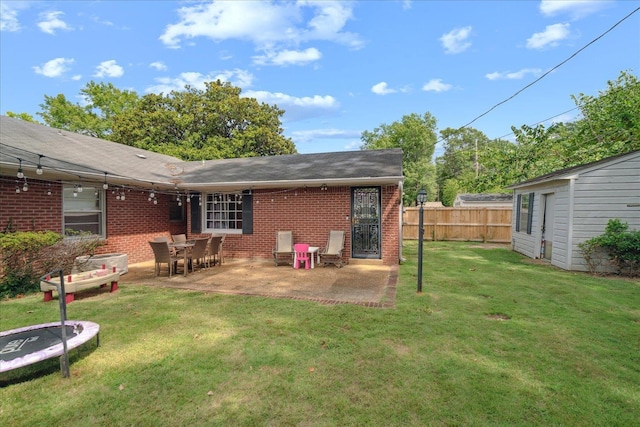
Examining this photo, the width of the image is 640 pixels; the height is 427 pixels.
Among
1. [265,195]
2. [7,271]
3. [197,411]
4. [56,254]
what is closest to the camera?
[197,411]

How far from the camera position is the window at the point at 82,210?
8.11 metres

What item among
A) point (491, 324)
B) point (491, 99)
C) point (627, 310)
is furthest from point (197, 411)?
point (491, 99)

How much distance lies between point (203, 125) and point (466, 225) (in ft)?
71.9

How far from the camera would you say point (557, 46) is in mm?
9727

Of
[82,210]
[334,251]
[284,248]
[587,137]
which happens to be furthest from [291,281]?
[587,137]

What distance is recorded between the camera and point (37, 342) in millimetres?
3623

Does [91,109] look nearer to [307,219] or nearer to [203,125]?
[203,125]

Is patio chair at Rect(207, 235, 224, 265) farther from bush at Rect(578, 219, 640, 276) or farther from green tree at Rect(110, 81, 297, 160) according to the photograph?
green tree at Rect(110, 81, 297, 160)

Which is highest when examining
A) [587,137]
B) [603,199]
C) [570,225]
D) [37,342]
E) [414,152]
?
[414,152]

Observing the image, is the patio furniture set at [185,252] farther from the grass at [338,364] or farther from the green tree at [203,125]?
the green tree at [203,125]

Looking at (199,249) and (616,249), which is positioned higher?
(616,249)

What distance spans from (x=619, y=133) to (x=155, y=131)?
28.5 meters

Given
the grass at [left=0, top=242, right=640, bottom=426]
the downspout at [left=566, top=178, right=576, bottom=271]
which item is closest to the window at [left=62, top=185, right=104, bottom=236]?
the grass at [left=0, top=242, right=640, bottom=426]

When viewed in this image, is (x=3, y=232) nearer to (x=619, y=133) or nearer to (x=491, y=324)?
(x=491, y=324)
